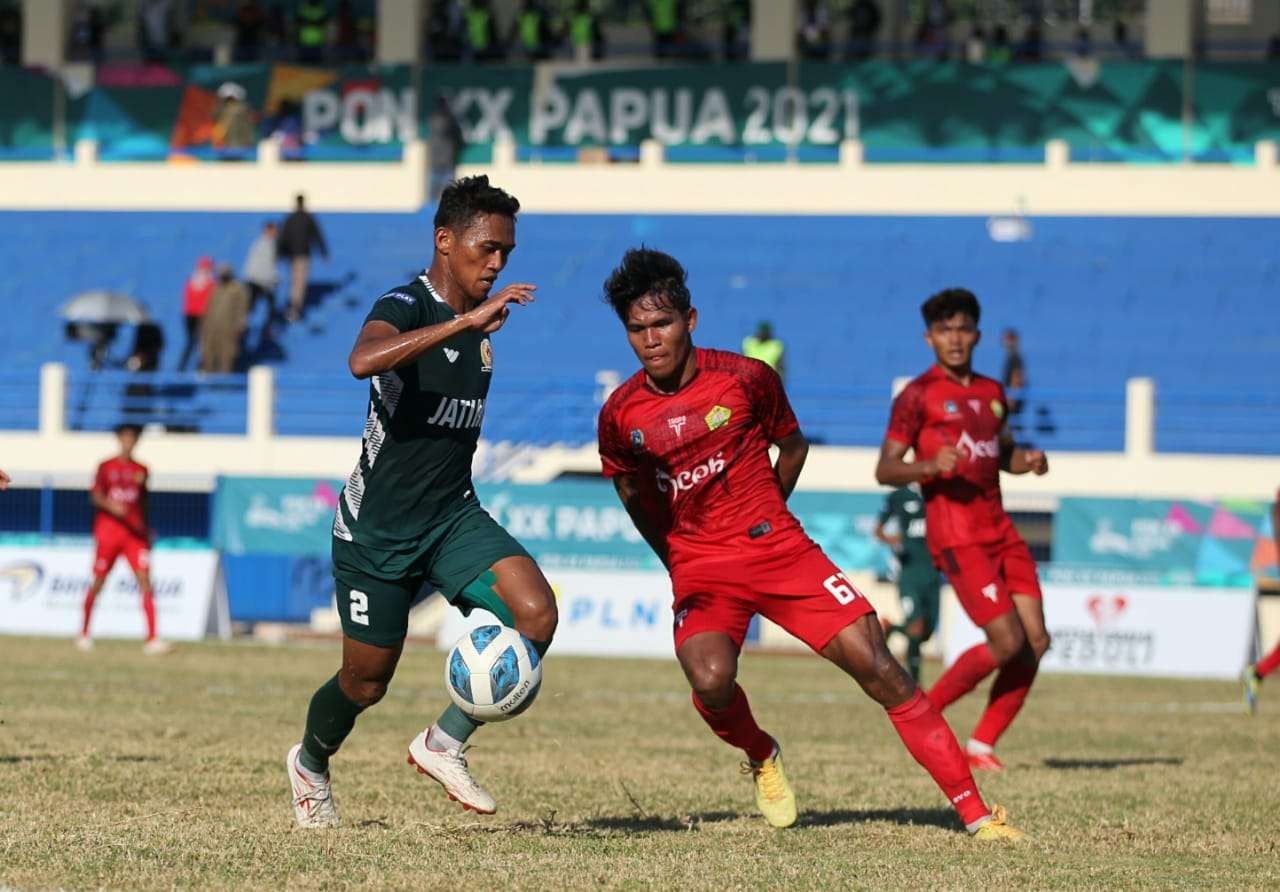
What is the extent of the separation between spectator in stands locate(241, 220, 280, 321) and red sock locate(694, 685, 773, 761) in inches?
1081

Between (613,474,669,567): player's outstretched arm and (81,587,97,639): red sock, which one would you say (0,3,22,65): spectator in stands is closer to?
(81,587,97,639): red sock

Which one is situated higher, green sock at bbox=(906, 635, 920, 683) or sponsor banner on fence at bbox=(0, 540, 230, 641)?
green sock at bbox=(906, 635, 920, 683)

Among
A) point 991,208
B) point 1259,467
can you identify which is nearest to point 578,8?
point 991,208

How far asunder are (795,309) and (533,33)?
11.6 meters

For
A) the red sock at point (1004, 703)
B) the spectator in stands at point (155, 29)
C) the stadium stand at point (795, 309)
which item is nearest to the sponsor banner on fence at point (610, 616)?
the stadium stand at point (795, 309)

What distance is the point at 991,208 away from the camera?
38656mm

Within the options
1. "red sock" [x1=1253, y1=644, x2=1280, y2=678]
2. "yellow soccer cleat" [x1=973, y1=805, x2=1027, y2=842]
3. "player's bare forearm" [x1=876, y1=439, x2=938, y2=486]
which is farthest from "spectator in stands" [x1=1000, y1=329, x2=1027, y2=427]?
"yellow soccer cleat" [x1=973, y1=805, x2=1027, y2=842]

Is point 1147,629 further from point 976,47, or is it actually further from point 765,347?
point 976,47

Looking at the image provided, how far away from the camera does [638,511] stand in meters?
9.16

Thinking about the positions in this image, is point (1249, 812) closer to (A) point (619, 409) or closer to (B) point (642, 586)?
(A) point (619, 409)

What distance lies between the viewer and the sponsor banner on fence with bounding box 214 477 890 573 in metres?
25.2

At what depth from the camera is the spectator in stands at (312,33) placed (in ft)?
148

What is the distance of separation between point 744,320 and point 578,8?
469 inches

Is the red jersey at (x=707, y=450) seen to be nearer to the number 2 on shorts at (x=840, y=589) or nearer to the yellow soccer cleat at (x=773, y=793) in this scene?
the number 2 on shorts at (x=840, y=589)
